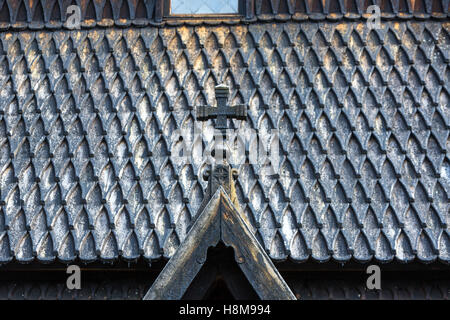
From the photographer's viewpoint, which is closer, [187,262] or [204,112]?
[187,262]

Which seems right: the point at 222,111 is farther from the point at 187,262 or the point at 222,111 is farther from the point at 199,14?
the point at 199,14

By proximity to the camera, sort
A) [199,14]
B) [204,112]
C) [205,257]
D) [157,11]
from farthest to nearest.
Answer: [199,14], [157,11], [204,112], [205,257]

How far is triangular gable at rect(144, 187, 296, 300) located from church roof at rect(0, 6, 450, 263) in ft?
7.19

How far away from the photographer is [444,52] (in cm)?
993

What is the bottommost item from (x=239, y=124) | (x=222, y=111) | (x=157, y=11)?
(x=222, y=111)

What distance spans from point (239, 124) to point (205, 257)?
11.2ft

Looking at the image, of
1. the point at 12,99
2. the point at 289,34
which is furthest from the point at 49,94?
the point at 289,34

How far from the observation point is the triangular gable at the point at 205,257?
6.38m

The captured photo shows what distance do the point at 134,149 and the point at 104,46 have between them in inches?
61.2

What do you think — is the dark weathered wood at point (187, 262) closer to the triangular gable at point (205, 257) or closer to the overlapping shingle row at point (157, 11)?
the triangular gable at point (205, 257)

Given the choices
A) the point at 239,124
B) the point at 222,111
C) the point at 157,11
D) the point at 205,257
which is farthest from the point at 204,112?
the point at 157,11

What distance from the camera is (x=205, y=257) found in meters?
6.43

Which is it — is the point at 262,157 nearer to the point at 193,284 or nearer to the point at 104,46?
the point at 104,46

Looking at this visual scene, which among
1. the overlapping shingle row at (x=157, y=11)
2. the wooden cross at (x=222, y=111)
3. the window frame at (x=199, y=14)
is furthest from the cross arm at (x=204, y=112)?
the window frame at (x=199, y=14)
